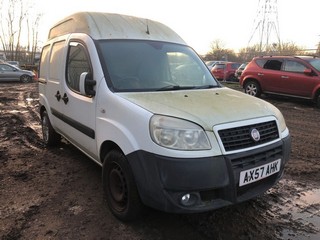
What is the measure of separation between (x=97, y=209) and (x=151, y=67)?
5.75 ft

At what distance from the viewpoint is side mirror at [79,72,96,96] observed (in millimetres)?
3748

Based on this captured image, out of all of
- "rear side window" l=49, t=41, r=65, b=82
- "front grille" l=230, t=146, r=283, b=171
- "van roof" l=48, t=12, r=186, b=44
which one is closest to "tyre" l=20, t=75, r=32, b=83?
"rear side window" l=49, t=41, r=65, b=82

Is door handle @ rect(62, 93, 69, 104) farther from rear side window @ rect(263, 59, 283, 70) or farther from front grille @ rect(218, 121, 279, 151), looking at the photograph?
rear side window @ rect(263, 59, 283, 70)

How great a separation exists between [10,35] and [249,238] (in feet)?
164

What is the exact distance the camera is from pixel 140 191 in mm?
3062

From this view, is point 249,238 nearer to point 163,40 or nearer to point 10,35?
point 163,40

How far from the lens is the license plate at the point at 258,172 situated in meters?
3.07

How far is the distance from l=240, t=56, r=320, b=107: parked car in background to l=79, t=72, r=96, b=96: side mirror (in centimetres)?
940

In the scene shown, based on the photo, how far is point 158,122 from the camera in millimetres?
2949

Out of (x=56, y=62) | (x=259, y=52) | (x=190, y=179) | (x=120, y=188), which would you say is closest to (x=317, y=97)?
(x=56, y=62)

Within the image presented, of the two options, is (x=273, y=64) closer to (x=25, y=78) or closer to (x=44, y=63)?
(x=44, y=63)

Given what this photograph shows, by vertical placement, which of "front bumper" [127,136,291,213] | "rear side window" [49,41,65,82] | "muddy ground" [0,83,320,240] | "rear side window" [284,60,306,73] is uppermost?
"rear side window" [284,60,306,73]

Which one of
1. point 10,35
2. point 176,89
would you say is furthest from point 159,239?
point 10,35

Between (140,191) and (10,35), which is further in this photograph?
(10,35)
